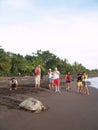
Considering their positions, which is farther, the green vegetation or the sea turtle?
the green vegetation

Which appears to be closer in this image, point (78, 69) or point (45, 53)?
point (45, 53)

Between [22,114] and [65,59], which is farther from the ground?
[65,59]

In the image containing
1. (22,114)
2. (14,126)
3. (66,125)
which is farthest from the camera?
(22,114)

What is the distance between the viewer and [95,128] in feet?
30.3

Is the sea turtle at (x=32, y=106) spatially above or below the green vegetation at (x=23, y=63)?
below

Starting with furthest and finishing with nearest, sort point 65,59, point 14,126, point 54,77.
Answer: point 65,59
point 54,77
point 14,126

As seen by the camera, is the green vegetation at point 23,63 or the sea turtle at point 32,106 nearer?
the sea turtle at point 32,106

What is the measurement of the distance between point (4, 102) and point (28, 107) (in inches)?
66.9

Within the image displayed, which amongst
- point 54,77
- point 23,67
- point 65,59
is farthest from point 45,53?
point 54,77

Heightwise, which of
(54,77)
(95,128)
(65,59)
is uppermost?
(65,59)

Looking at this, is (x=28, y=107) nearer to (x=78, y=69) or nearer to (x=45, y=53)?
(x=45, y=53)

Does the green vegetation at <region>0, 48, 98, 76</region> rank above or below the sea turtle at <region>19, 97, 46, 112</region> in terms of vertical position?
above

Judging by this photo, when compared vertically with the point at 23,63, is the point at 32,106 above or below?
below

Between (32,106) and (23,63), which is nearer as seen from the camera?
(32,106)
